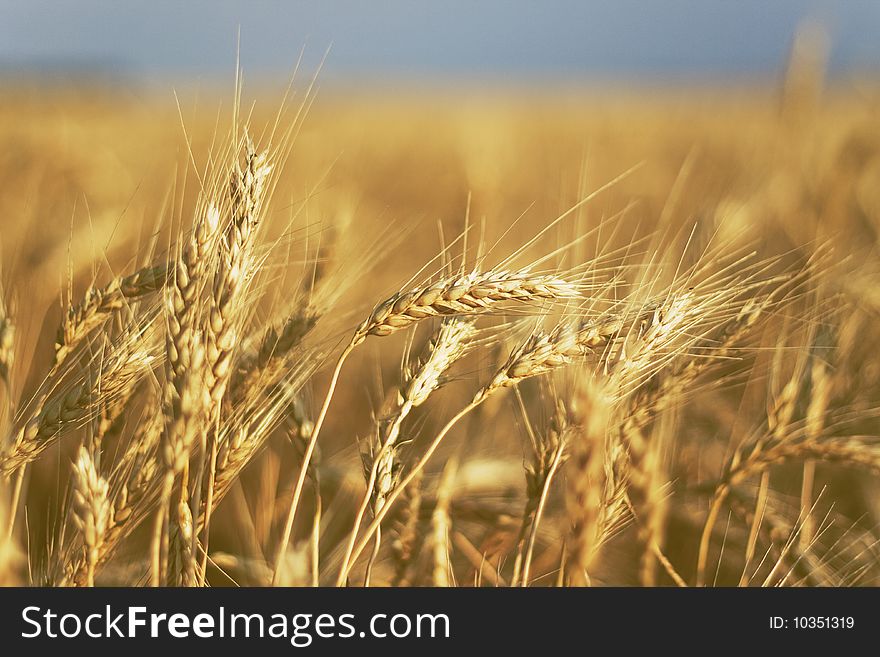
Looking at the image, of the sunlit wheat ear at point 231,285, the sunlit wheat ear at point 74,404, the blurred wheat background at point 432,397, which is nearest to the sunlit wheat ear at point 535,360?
the blurred wheat background at point 432,397

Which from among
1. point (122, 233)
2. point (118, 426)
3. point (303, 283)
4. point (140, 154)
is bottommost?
point (118, 426)

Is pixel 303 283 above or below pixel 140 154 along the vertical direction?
below

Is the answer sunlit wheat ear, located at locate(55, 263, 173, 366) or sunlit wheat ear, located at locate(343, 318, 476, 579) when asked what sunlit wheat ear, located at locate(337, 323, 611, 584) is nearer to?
sunlit wheat ear, located at locate(343, 318, 476, 579)

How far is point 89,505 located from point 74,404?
0.26 metres

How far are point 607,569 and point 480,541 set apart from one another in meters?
0.35

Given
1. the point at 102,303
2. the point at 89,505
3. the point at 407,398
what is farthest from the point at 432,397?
the point at 89,505

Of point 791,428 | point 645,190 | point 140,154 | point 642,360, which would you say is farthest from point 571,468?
point 140,154

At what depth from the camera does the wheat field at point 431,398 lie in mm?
1080

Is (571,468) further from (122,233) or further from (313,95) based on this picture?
(122,233)

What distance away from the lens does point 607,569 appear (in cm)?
179

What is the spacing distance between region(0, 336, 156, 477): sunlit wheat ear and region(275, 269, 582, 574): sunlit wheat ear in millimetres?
362

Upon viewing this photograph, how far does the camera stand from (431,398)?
169 centimetres

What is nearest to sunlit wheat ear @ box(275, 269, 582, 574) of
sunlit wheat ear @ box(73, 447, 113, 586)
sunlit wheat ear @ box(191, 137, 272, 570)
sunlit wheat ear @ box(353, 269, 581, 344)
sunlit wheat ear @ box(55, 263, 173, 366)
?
sunlit wheat ear @ box(353, 269, 581, 344)

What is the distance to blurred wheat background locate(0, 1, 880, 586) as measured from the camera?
1082 mm
